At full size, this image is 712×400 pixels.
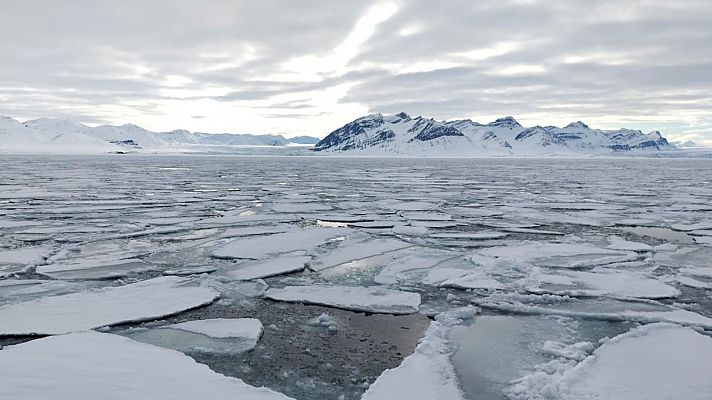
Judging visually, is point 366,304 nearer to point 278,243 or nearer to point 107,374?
point 107,374

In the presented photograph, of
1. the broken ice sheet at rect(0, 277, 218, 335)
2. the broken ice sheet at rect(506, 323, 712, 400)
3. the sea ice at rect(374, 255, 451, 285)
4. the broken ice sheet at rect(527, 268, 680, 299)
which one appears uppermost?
the broken ice sheet at rect(0, 277, 218, 335)

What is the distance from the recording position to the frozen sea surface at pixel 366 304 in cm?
354

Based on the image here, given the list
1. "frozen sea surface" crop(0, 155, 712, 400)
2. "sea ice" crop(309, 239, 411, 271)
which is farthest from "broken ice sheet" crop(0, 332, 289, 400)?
"sea ice" crop(309, 239, 411, 271)

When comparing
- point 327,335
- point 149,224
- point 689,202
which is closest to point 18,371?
point 327,335

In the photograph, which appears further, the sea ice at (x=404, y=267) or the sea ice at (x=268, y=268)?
the sea ice at (x=268, y=268)

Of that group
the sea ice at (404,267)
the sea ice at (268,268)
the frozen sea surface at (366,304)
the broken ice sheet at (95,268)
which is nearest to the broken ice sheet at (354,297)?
the frozen sea surface at (366,304)

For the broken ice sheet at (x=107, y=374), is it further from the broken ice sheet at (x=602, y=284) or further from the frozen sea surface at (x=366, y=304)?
the broken ice sheet at (x=602, y=284)

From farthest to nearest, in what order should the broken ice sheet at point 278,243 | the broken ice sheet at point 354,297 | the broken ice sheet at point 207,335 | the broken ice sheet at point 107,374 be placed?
the broken ice sheet at point 278,243 < the broken ice sheet at point 354,297 < the broken ice sheet at point 207,335 < the broken ice sheet at point 107,374

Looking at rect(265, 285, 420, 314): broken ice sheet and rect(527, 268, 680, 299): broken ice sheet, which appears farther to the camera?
rect(527, 268, 680, 299): broken ice sheet

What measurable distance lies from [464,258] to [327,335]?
3.37m

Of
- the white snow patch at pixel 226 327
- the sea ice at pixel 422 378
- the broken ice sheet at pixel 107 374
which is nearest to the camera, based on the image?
the broken ice sheet at pixel 107 374

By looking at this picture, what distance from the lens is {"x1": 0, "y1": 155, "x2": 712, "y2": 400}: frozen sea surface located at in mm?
3535

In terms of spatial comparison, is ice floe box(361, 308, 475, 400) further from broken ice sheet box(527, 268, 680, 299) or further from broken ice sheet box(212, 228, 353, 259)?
broken ice sheet box(212, 228, 353, 259)

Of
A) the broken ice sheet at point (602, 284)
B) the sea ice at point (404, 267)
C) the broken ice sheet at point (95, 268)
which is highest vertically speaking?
the broken ice sheet at point (95, 268)
